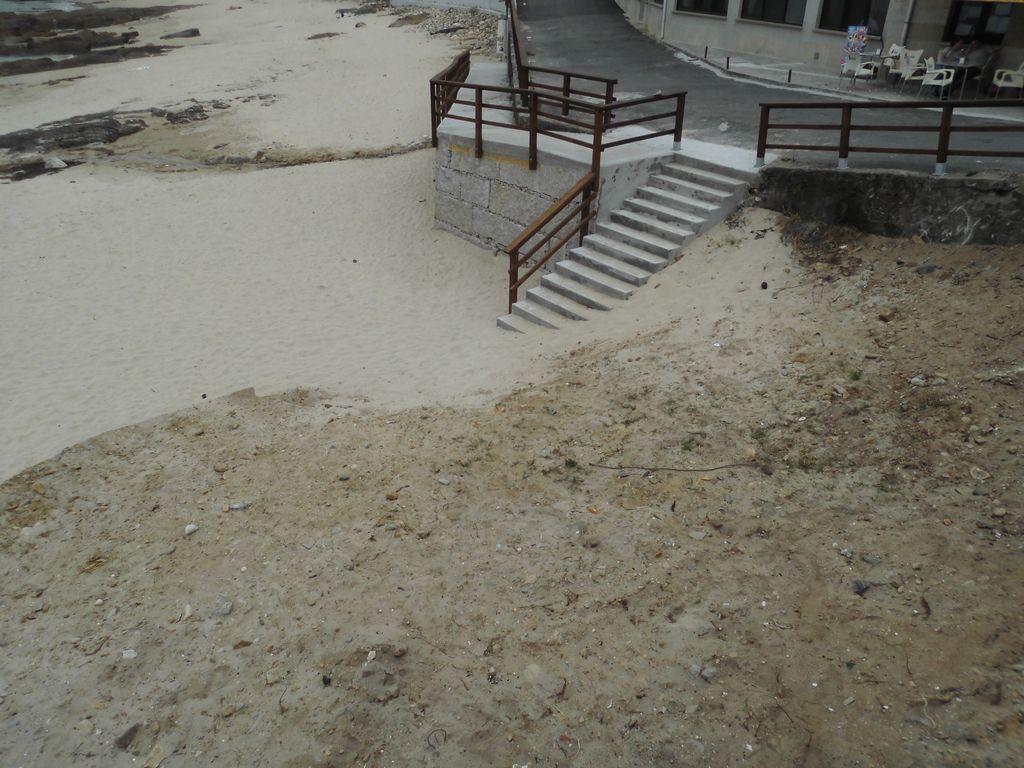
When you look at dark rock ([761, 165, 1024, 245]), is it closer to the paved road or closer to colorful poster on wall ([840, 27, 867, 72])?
the paved road

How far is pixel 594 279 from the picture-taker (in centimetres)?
1084

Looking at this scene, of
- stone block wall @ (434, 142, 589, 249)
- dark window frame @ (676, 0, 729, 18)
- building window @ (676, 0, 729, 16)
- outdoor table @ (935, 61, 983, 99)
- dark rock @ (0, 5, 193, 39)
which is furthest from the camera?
dark rock @ (0, 5, 193, 39)

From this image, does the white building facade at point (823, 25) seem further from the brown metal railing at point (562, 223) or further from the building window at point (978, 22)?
the brown metal railing at point (562, 223)

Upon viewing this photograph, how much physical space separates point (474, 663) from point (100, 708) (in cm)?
273

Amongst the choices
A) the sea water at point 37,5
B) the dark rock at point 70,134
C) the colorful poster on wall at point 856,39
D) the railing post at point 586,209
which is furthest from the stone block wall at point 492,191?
the sea water at point 37,5

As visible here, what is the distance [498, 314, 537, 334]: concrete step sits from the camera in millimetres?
10789

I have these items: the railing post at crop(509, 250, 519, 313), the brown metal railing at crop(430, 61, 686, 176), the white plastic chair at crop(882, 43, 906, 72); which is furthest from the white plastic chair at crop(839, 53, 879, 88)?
the railing post at crop(509, 250, 519, 313)

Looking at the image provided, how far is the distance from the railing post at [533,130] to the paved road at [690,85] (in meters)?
2.85

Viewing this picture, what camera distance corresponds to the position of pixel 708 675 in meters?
5.08

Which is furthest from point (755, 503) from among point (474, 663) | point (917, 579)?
point (474, 663)

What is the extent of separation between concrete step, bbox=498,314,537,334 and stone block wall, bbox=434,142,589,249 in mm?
1671

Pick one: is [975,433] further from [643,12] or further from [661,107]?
[643,12]

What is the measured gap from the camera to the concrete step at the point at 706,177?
35.5ft

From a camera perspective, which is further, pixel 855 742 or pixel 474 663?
pixel 474 663
